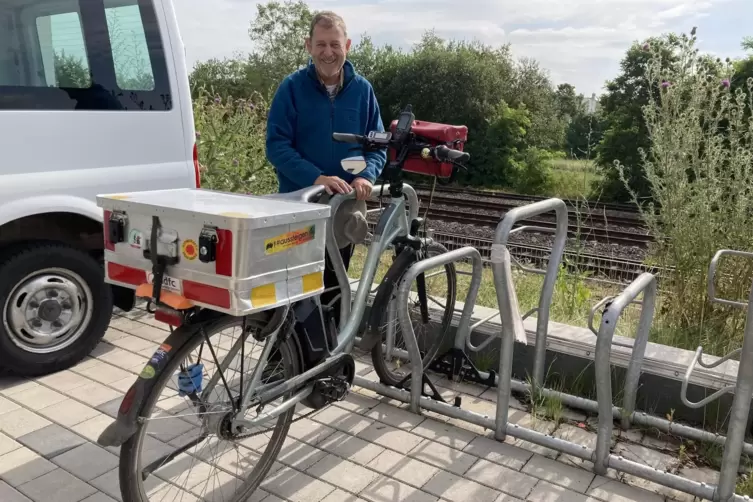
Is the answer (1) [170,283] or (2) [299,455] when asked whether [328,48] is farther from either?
(2) [299,455]

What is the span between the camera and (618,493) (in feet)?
9.59

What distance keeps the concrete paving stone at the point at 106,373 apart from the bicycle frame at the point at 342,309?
159cm

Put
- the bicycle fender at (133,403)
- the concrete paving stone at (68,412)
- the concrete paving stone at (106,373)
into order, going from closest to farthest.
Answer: the bicycle fender at (133,403), the concrete paving stone at (68,412), the concrete paving stone at (106,373)

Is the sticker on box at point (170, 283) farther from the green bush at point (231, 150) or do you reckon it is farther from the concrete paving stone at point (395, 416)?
the green bush at point (231, 150)

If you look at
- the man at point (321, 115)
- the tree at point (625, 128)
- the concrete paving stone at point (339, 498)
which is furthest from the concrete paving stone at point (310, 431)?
the tree at point (625, 128)

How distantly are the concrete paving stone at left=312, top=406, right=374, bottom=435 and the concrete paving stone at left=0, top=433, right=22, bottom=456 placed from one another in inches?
58.2

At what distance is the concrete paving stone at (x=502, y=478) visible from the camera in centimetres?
294

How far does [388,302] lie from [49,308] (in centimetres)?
212

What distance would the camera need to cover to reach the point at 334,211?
121 inches

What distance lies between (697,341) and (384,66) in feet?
90.9

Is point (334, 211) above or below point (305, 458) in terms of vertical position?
above

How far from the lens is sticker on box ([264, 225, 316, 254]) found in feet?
7.23

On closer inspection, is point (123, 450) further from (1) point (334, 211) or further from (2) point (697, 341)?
(2) point (697, 341)

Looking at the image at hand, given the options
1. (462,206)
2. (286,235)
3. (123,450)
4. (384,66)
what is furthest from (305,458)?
(384,66)
